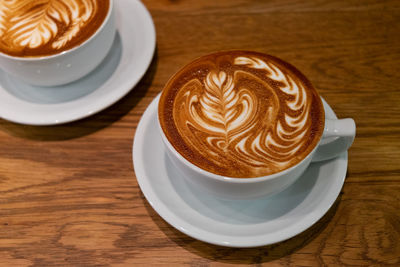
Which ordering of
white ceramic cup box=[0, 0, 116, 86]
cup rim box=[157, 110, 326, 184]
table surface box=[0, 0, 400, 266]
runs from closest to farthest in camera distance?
cup rim box=[157, 110, 326, 184] < table surface box=[0, 0, 400, 266] < white ceramic cup box=[0, 0, 116, 86]

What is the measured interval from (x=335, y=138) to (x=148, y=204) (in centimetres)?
39

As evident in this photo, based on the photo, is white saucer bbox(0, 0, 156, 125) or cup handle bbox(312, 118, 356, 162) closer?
cup handle bbox(312, 118, 356, 162)

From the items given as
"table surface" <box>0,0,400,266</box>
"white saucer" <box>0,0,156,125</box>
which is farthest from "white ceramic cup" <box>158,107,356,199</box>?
"white saucer" <box>0,0,156,125</box>

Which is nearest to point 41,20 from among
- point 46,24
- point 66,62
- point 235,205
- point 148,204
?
point 46,24

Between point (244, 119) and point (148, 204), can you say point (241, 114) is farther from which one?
point (148, 204)

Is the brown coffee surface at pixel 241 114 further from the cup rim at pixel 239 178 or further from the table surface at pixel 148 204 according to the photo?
the table surface at pixel 148 204

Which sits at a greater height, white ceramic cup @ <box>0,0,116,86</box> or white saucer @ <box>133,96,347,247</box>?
white ceramic cup @ <box>0,0,116,86</box>

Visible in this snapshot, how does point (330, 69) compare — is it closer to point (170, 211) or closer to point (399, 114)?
point (399, 114)

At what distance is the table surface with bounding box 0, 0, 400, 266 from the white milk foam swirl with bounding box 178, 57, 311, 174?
194 mm

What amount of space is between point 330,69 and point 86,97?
626 mm

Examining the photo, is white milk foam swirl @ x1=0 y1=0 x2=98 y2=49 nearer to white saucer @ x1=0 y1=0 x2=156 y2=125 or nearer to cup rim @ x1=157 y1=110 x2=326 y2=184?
white saucer @ x1=0 y1=0 x2=156 y2=125

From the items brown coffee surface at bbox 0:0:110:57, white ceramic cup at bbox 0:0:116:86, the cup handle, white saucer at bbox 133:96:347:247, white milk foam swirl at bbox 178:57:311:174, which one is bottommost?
white saucer at bbox 133:96:347:247

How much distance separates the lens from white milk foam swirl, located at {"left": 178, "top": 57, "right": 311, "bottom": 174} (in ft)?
2.20

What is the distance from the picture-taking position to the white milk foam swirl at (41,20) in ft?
2.93
